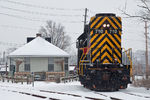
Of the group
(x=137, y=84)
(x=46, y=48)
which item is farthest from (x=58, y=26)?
(x=137, y=84)

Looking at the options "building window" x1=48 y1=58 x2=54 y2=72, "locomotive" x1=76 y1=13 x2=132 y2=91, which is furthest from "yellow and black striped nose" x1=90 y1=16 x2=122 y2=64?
"building window" x1=48 y1=58 x2=54 y2=72

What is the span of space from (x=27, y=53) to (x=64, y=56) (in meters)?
4.15

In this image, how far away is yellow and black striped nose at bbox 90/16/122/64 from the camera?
13367 millimetres

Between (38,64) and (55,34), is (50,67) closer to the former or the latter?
(38,64)

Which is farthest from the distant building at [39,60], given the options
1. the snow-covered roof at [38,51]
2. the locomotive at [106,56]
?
the locomotive at [106,56]

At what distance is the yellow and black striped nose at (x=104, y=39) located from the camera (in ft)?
43.9

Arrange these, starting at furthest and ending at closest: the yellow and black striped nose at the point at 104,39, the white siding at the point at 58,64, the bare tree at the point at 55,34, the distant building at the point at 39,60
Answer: the bare tree at the point at 55,34, the white siding at the point at 58,64, the distant building at the point at 39,60, the yellow and black striped nose at the point at 104,39

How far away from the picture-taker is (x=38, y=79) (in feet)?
89.8

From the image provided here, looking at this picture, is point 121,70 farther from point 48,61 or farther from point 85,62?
point 48,61

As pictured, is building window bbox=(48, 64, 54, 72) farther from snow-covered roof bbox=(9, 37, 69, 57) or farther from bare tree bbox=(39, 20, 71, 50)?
bare tree bbox=(39, 20, 71, 50)

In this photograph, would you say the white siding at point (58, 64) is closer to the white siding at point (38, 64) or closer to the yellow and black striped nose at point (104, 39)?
the white siding at point (38, 64)

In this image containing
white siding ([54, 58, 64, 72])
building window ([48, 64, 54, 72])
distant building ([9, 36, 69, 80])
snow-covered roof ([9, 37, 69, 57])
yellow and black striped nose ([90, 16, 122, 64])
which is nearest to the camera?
yellow and black striped nose ([90, 16, 122, 64])

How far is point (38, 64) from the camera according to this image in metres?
28.7

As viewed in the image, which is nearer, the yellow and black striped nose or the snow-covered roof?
the yellow and black striped nose
